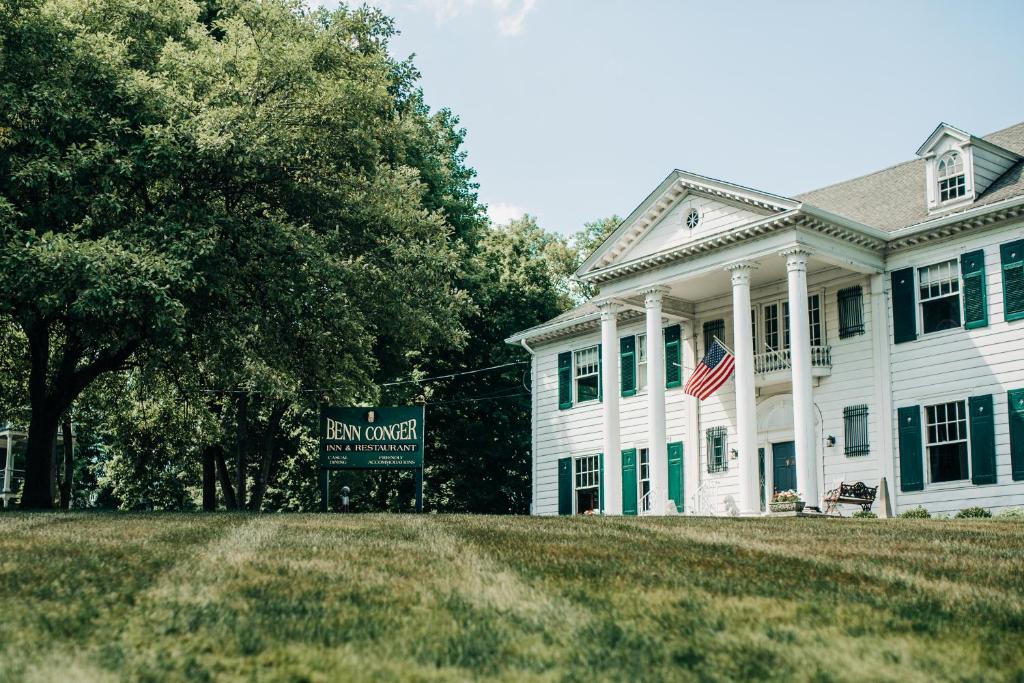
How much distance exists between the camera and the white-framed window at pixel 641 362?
30406mm

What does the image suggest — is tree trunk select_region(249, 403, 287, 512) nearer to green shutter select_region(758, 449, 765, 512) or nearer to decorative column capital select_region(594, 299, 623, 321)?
decorative column capital select_region(594, 299, 623, 321)

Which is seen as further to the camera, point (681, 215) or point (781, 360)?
point (681, 215)

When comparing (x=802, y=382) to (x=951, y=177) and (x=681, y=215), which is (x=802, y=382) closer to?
(x=681, y=215)

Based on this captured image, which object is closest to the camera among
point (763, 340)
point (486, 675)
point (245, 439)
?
point (486, 675)

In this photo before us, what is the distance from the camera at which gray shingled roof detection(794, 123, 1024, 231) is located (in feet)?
77.4

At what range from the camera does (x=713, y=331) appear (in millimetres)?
28297

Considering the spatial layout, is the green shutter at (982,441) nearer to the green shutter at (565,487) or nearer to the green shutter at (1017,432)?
the green shutter at (1017,432)

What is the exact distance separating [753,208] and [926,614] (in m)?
18.6

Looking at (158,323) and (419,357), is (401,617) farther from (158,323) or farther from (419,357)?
(419,357)

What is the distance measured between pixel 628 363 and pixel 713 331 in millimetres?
3291

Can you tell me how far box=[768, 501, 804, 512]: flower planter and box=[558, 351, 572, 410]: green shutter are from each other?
10.8 m

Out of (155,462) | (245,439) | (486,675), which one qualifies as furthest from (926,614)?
(155,462)

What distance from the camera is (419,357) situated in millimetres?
39969

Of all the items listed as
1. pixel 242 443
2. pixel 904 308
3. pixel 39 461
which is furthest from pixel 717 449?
pixel 242 443
